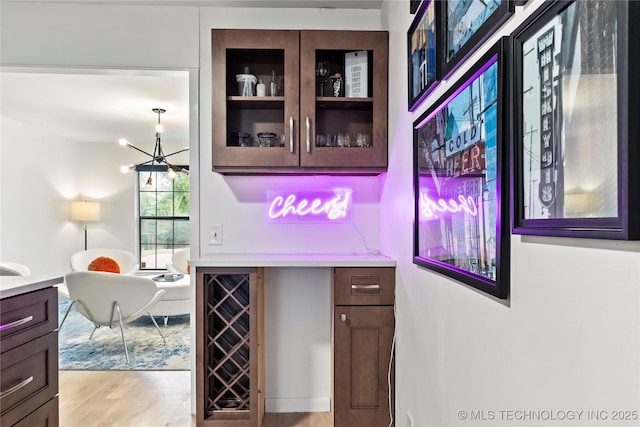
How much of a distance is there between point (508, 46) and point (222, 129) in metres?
1.59

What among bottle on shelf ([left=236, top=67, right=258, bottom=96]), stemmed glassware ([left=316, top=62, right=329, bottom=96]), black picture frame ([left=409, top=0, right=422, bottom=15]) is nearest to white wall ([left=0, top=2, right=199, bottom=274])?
bottle on shelf ([left=236, top=67, right=258, bottom=96])

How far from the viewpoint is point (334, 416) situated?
1.98 meters

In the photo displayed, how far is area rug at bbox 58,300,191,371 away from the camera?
3.18m

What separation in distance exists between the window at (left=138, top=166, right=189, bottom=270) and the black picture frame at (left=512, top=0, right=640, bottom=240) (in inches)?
254

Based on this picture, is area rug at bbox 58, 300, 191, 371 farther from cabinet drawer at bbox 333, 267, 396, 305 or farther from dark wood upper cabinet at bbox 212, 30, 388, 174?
dark wood upper cabinet at bbox 212, 30, 388, 174

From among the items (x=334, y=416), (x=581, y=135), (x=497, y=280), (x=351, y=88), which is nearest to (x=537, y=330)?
(x=497, y=280)

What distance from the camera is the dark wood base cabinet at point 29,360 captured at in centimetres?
154

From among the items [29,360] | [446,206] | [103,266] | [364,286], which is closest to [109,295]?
[103,266]

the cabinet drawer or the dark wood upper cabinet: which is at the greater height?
the dark wood upper cabinet

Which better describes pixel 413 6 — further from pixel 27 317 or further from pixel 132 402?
pixel 132 402

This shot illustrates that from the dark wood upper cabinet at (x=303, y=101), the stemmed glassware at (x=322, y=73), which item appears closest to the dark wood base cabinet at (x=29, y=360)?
the dark wood upper cabinet at (x=303, y=101)

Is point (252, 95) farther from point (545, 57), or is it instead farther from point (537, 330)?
point (537, 330)

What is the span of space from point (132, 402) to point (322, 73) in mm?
2416

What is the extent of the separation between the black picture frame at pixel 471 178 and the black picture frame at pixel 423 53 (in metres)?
0.12
